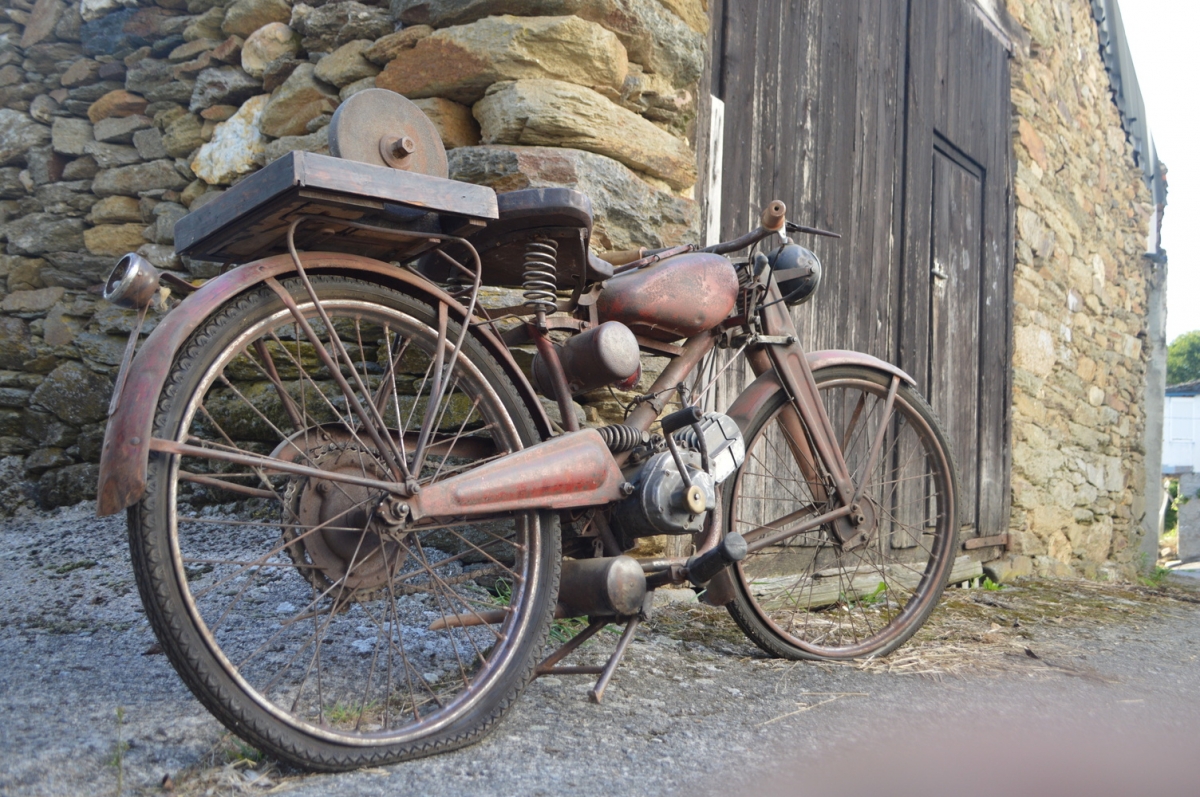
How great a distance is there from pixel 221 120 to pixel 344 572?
234 centimetres

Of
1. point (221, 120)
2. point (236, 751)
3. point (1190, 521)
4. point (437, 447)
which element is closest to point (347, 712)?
point (236, 751)

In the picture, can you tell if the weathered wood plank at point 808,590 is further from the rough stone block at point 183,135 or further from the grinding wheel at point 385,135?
the rough stone block at point 183,135

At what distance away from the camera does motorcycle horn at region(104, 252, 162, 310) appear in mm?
1486

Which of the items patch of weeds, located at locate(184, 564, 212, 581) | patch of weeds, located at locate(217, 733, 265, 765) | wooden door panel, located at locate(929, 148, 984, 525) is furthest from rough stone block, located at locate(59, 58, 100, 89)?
wooden door panel, located at locate(929, 148, 984, 525)

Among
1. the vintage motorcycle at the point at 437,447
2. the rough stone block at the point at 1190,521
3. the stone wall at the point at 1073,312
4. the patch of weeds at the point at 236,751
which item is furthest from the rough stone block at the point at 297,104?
the rough stone block at the point at 1190,521

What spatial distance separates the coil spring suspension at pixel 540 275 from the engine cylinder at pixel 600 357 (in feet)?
0.35

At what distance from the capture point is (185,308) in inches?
59.4

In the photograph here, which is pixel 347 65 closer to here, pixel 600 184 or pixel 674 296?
pixel 600 184

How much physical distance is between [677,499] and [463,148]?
4.04 ft

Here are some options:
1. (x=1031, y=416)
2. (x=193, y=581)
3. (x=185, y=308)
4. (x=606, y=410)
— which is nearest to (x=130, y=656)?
(x=193, y=581)

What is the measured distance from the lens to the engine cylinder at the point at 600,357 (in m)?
2.02

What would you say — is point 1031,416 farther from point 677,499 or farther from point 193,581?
point 193,581

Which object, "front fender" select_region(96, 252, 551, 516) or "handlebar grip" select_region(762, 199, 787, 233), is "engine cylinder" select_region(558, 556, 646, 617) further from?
"handlebar grip" select_region(762, 199, 787, 233)

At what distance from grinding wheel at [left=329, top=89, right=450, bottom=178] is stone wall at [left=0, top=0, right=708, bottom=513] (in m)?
0.72
